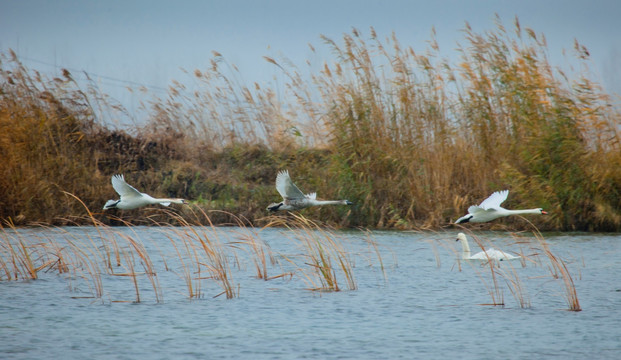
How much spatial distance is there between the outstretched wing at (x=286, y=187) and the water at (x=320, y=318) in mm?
1181

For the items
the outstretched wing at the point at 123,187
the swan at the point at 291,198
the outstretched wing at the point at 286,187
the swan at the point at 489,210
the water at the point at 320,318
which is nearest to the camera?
the water at the point at 320,318

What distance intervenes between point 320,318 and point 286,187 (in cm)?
369

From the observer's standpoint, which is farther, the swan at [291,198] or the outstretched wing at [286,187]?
the swan at [291,198]

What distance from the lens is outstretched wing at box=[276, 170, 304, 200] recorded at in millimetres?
10477

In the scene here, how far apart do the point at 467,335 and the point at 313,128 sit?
875 cm

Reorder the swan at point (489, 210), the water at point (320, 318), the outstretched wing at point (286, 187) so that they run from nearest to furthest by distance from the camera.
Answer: the water at point (320, 318) → the swan at point (489, 210) → the outstretched wing at point (286, 187)

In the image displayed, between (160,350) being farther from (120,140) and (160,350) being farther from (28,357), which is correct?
(120,140)

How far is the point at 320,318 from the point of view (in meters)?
7.20

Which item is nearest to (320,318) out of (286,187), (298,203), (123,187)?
(286,187)

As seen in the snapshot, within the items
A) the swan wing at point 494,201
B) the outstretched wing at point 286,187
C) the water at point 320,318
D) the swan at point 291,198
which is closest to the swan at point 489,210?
the swan wing at point 494,201

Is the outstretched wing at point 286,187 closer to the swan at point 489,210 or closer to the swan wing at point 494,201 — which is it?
the swan at point 489,210

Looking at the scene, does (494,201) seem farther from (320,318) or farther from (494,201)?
(320,318)

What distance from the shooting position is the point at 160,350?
605cm

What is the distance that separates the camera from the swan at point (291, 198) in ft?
34.7
